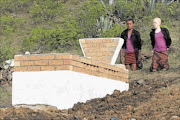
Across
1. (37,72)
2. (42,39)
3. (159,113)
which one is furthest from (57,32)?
(159,113)

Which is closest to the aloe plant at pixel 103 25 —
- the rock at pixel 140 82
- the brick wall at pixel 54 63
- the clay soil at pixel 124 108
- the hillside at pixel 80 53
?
the hillside at pixel 80 53

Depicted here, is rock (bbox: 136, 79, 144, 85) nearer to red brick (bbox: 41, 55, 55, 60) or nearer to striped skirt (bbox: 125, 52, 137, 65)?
striped skirt (bbox: 125, 52, 137, 65)

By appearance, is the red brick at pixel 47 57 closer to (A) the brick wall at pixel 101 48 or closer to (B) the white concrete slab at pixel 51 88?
(B) the white concrete slab at pixel 51 88

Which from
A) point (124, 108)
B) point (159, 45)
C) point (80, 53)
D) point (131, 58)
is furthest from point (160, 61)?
point (80, 53)

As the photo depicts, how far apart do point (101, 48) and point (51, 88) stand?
2.31 meters

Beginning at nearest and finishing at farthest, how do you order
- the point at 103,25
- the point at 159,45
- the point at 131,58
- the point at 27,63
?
the point at 27,63 → the point at 159,45 → the point at 131,58 → the point at 103,25

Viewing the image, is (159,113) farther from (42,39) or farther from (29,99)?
(42,39)

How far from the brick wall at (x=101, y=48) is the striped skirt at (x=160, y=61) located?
190cm

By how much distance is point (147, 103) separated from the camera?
629 cm

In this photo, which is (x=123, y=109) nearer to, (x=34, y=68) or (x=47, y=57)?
(x=47, y=57)

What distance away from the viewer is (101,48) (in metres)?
8.53

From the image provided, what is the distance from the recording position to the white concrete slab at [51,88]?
6.41 metres

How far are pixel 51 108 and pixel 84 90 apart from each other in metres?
0.71

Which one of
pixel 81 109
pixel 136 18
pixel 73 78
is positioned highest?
pixel 136 18
